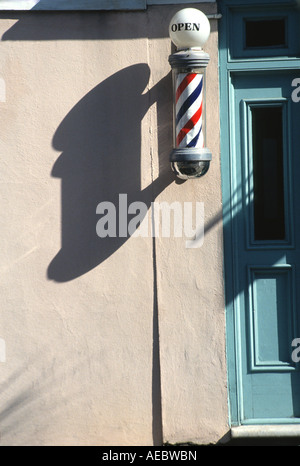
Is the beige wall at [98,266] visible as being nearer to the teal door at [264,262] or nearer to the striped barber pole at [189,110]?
the teal door at [264,262]

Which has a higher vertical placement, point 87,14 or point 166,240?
point 87,14

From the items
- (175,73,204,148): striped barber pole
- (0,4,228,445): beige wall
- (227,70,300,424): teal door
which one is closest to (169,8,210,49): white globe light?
(175,73,204,148): striped barber pole

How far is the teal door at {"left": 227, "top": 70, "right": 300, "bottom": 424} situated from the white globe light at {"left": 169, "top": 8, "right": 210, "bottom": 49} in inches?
20.1

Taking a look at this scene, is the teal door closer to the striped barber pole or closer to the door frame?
the door frame

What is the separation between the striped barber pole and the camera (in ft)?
15.1

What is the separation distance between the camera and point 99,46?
4.88 metres

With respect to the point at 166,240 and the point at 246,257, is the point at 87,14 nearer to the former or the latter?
the point at 166,240

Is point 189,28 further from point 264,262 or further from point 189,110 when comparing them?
point 264,262

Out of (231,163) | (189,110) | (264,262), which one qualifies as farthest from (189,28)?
(264,262)

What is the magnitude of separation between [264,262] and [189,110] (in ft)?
3.95

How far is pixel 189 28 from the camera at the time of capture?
4543 mm
